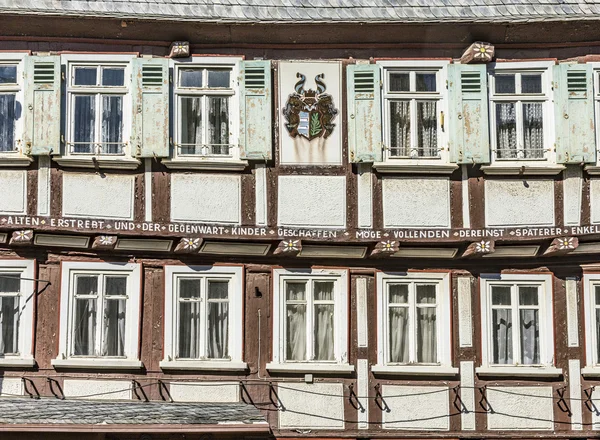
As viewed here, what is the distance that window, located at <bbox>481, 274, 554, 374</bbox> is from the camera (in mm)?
24375

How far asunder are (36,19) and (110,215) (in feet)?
10.3

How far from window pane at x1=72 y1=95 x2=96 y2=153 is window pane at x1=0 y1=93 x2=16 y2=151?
3.03 feet

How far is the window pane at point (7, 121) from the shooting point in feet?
78.7

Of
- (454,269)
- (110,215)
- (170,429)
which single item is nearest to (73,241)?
(110,215)

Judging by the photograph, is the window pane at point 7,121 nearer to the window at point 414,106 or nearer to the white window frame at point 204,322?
the white window frame at point 204,322

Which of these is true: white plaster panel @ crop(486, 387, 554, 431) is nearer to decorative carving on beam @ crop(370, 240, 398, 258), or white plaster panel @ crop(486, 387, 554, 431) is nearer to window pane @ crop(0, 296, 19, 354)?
decorative carving on beam @ crop(370, 240, 398, 258)

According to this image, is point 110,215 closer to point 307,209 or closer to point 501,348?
point 307,209

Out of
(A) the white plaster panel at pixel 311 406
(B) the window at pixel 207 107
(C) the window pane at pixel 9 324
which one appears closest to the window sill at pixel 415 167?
(B) the window at pixel 207 107

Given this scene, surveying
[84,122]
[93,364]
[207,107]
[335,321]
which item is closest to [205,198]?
[207,107]

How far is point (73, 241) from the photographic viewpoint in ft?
77.1

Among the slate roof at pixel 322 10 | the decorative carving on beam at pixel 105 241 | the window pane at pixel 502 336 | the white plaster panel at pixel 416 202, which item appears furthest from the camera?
the window pane at pixel 502 336

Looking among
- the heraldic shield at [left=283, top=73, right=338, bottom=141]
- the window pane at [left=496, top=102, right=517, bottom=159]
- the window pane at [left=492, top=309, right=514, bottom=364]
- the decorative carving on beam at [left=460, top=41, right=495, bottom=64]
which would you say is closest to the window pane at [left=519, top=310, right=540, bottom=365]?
the window pane at [left=492, top=309, right=514, bottom=364]

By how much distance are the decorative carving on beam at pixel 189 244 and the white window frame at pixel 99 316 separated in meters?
0.75

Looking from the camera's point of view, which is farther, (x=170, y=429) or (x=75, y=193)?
(x=75, y=193)
